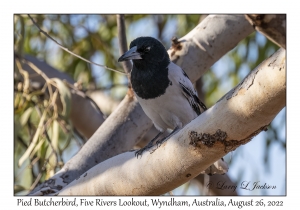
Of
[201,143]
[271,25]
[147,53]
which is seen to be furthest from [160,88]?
[271,25]

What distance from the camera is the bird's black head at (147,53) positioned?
224 centimetres

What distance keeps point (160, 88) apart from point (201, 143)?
0.73m

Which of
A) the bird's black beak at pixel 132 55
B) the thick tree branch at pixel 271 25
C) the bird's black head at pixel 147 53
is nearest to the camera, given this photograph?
the thick tree branch at pixel 271 25

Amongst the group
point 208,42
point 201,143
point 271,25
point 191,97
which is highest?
point 208,42

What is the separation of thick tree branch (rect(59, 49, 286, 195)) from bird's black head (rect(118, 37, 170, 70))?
0.61 m

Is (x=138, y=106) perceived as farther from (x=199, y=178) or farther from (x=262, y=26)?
(x=262, y=26)

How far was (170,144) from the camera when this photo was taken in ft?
5.16

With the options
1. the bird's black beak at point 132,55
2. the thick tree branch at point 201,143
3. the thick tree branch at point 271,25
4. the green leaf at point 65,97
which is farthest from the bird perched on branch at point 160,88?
the thick tree branch at point 271,25

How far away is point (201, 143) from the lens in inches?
57.1

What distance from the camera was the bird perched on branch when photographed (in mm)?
2148

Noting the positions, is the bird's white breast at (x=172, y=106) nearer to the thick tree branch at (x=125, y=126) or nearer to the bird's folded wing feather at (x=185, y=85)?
the bird's folded wing feather at (x=185, y=85)

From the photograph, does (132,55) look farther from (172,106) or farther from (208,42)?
(208,42)

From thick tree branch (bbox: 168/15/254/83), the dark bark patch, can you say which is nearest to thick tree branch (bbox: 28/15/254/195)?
thick tree branch (bbox: 168/15/254/83)
